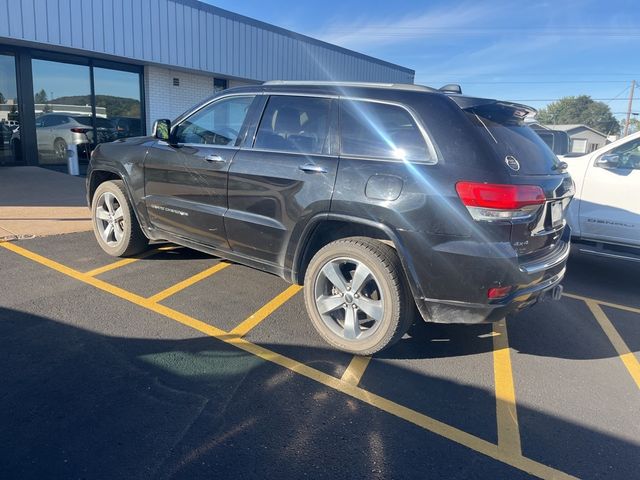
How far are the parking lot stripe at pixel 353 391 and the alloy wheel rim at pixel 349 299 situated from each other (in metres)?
0.42

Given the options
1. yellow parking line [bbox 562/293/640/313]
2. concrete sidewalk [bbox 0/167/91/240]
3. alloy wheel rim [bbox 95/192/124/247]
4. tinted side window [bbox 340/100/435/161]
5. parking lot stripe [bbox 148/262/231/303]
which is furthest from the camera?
concrete sidewalk [bbox 0/167/91/240]

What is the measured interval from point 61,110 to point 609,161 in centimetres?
1265

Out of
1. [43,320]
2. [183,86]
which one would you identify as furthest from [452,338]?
[183,86]

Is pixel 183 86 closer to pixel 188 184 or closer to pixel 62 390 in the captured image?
pixel 188 184

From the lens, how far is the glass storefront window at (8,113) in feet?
37.9

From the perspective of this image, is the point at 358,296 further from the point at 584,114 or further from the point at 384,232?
the point at 584,114

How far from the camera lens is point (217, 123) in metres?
4.42

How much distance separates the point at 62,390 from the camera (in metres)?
2.85

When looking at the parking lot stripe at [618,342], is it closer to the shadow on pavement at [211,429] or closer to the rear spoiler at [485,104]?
the shadow on pavement at [211,429]

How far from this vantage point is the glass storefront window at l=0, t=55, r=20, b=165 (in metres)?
11.5

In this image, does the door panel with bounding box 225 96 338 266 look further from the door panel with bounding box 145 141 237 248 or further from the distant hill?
the distant hill

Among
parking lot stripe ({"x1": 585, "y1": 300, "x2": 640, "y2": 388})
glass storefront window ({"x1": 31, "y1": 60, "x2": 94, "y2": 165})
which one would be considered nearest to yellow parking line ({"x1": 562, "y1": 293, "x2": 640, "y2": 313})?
parking lot stripe ({"x1": 585, "y1": 300, "x2": 640, "y2": 388})

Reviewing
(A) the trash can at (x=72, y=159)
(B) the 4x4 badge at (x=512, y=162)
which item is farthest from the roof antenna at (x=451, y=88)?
(A) the trash can at (x=72, y=159)

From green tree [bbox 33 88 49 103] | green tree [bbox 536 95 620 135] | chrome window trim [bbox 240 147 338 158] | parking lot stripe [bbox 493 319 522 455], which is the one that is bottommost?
parking lot stripe [bbox 493 319 522 455]
